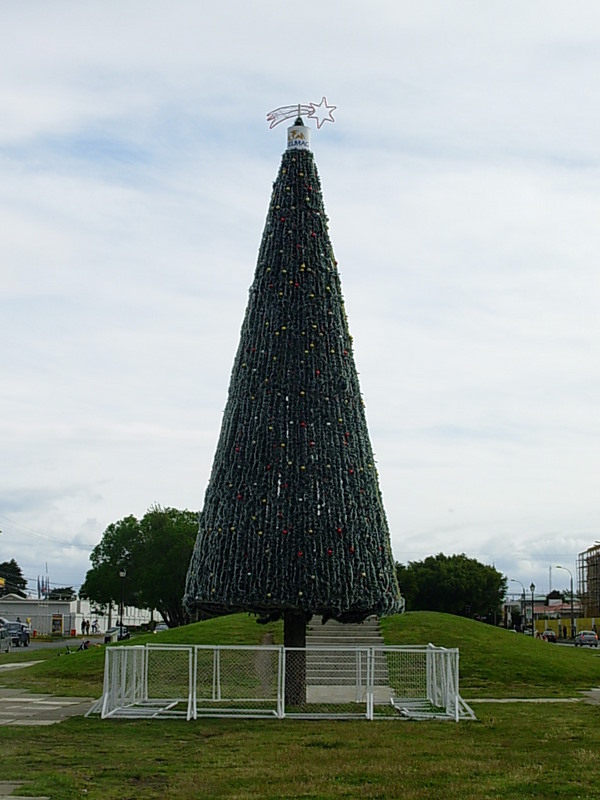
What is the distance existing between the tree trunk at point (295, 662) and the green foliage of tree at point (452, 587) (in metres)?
41.9

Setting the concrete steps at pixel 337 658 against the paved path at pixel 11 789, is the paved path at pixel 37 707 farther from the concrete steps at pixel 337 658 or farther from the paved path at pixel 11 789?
the paved path at pixel 11 789

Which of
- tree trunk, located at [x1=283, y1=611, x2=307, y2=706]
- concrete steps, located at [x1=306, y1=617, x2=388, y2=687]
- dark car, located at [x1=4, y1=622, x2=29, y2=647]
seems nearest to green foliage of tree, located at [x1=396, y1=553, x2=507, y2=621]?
dark car, located at [x1=4, y1=622, x2=29, y2=647]

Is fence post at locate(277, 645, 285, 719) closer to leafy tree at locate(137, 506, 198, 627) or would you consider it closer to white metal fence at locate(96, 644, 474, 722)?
white metal fence at locate(96, 644, 474, 722)

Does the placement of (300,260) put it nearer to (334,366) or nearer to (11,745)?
(334,366)

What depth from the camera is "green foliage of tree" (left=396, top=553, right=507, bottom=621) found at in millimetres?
60656

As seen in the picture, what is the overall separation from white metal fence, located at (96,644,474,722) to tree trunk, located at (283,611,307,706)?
2 centimetres

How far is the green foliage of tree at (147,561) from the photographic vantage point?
55684 mm

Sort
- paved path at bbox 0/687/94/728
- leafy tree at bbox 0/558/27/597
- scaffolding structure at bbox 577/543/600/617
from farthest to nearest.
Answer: leafy tree at bbox 0/558/27/597, scaffolding structure at bbox 577/543/600/617, paved path at bbox 0/687/94/728

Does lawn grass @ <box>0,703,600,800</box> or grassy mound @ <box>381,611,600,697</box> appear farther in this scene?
grassy mound @ <box>381,611,600,697</box>

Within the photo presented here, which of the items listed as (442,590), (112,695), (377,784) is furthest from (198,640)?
(442,590)

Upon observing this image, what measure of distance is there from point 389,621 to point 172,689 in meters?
11.2

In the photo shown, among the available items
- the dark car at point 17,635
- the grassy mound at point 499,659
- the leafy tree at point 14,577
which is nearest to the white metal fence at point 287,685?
the grassy mound at point 499,659

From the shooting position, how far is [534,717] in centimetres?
1752

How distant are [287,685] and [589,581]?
90.2 metres
